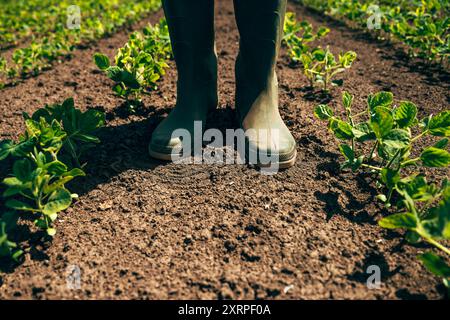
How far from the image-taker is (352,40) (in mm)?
3484

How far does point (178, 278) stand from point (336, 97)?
1.62 metres

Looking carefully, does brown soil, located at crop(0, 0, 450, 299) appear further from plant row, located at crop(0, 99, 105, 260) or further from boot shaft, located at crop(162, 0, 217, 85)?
boot shaft, located at crop(162, 0, 217, 85)

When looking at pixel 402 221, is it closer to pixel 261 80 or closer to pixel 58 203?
pixel 261 80

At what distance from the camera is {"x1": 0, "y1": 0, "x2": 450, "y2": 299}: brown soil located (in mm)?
1226

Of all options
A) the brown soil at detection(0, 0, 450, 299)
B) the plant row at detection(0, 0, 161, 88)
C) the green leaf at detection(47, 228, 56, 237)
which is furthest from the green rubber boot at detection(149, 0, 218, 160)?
the plant row at detection(0, 0, 161, 88)

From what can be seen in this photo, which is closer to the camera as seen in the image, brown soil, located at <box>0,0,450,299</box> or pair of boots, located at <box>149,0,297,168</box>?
brown soil, located at <box>0,0,450,299</box>

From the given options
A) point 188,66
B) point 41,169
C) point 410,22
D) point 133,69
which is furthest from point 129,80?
point 410,22

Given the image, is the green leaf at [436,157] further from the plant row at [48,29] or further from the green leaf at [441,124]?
the plant row at [48,29]

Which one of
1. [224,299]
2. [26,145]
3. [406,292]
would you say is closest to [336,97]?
[406,292]

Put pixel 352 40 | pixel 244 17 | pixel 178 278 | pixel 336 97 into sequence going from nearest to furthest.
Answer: pixel 178 278
pixel 244 17
pixel 336 97
pixel 352 40

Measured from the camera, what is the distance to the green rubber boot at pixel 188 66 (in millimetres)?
1714

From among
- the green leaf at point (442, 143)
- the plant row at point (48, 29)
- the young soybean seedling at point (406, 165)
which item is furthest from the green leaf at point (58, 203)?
the plant row at point (48, 29)

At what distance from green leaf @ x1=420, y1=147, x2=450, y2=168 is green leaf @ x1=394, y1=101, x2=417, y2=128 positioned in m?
0.14

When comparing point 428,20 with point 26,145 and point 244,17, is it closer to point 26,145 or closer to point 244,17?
point 244,17
